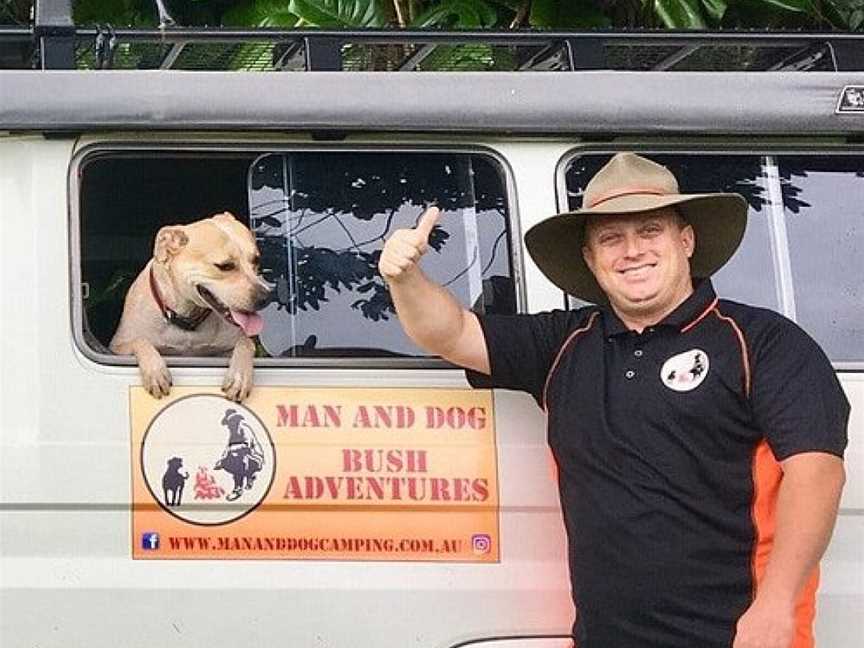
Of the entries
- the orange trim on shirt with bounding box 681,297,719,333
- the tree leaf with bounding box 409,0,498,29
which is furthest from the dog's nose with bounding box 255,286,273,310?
the tree leaf with bounding box 409,0,498,29

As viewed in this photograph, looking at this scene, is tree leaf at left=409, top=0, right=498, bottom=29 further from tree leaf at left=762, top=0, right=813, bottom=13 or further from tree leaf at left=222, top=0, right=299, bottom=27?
tree leaf at left=762, top=0, right=813, bottom=13

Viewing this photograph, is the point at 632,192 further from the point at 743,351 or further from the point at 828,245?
the point at 828,245

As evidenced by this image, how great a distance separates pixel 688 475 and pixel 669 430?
0.10m

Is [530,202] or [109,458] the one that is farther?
[530,202]

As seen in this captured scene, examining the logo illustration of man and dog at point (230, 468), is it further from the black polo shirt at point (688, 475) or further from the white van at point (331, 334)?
the black polo shirt at point (688, 475)

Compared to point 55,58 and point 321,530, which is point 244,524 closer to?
point 321,530

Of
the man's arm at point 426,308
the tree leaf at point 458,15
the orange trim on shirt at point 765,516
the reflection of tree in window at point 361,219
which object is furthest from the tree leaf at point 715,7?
the orange trim on shirt at point 765,516

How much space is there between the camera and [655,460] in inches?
113

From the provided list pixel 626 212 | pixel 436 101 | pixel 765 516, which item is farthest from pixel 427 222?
pixel 765 516

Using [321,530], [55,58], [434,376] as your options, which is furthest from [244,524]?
[55,58]

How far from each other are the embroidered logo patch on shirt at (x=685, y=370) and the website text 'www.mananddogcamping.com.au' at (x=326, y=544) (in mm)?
552

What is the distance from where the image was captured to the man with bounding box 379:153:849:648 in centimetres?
278

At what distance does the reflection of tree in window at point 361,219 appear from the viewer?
3236 millimetres

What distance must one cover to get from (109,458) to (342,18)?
1.93 meters
